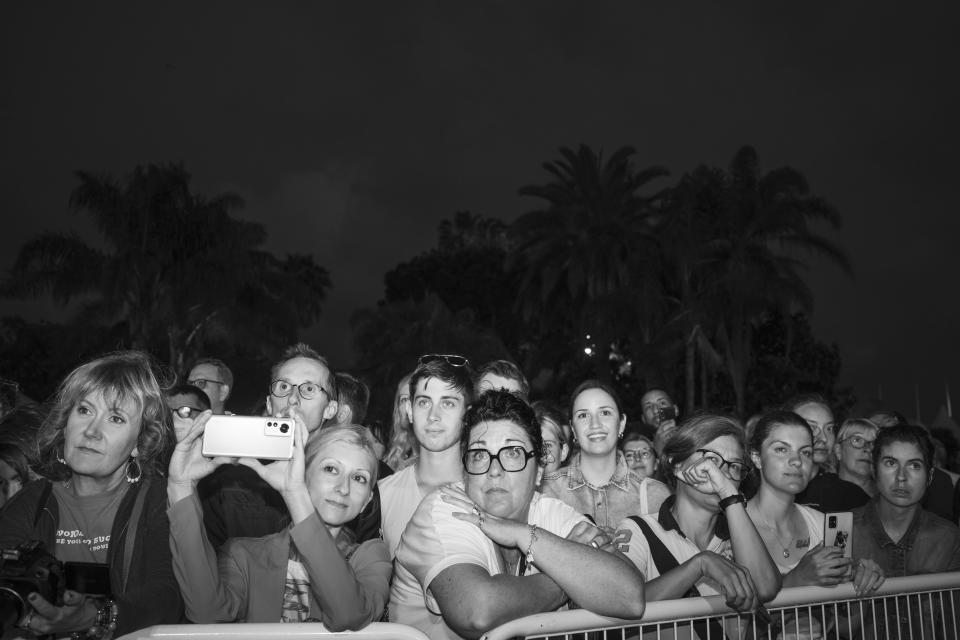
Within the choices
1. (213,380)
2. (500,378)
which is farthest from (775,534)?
(213,380)

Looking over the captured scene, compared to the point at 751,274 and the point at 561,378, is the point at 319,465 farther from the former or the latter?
the point at 561,378

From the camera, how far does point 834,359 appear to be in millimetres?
31766

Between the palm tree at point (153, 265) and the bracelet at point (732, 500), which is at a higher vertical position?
the palm tree at point (153, 265)

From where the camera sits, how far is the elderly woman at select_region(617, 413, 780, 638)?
3.28 meters

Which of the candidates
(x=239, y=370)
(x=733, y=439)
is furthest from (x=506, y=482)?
(x=239, y=370)

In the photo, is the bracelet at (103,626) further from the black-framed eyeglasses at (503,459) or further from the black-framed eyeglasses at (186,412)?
the black-framed eyeglasses at (186,412)

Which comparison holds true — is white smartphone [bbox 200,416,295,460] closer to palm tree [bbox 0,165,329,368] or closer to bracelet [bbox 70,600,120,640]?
bracelet [bbox 70,600,120,640]

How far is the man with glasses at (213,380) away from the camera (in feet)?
19.3

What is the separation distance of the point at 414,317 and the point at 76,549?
25994mm

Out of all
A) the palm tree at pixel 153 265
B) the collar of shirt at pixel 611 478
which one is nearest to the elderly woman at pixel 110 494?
the collar of shirt at pixel 611 478

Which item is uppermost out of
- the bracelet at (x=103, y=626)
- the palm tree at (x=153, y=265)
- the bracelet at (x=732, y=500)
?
the palm tree at (x=153, y=265)

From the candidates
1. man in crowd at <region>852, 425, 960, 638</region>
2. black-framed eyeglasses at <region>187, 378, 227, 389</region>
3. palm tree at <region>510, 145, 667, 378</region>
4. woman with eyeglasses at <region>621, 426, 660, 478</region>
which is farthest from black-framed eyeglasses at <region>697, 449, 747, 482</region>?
palm tree at <region>510, 145, 667, 378</region>

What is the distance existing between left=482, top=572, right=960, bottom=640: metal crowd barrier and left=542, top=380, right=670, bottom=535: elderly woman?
4.26ft

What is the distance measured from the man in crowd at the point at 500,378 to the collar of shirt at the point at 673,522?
1.38 metres
